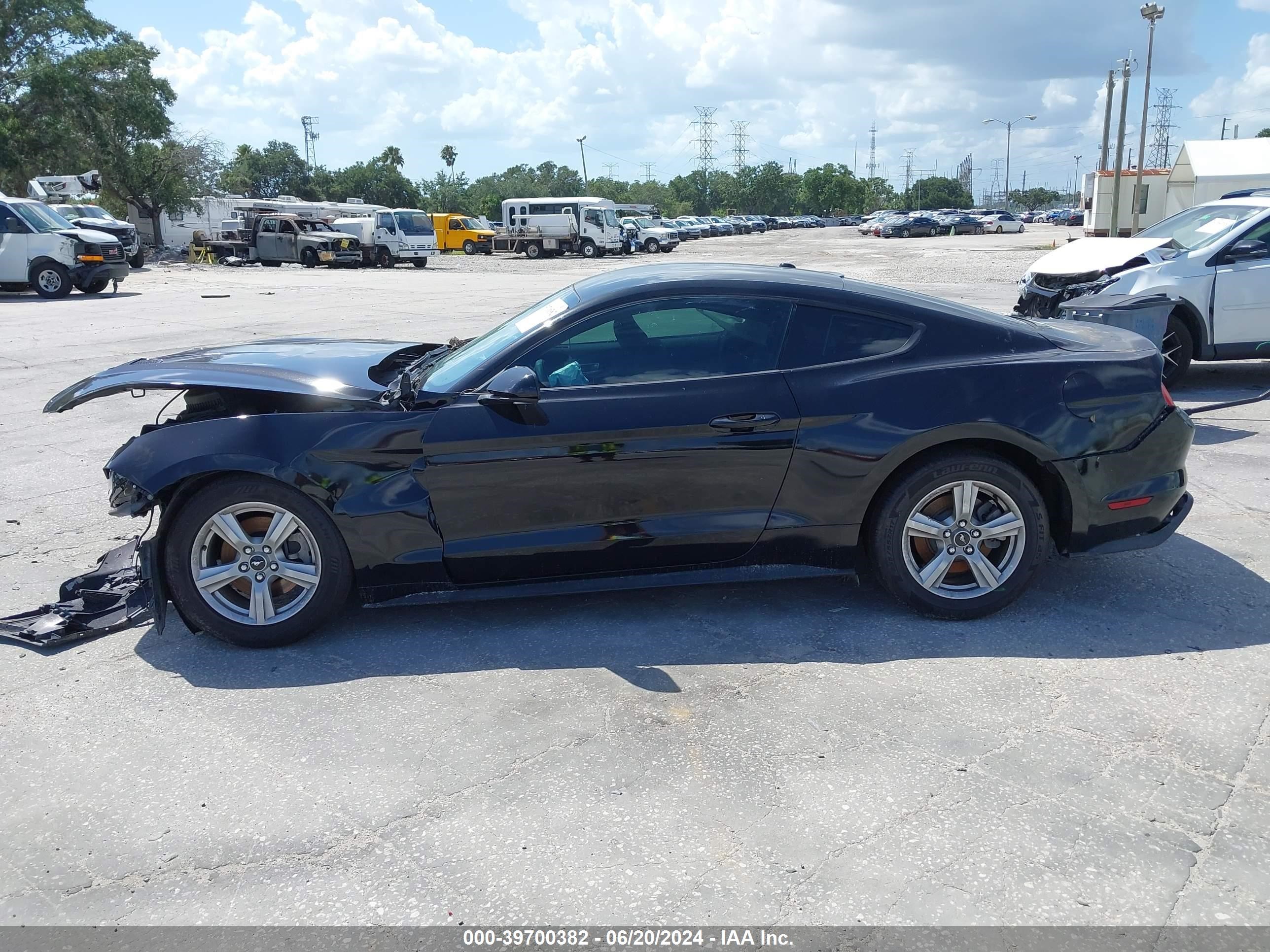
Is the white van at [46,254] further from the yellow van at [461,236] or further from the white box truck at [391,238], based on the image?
the yellow van at [461,236]

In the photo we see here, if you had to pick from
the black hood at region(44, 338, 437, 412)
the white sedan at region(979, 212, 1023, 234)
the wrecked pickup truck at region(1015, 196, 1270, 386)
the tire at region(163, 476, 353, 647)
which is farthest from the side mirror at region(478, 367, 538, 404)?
the white sedan at region(979, 212, 1023, 234)

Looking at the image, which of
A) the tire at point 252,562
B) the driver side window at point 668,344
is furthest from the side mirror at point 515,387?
the tire at point 252,562

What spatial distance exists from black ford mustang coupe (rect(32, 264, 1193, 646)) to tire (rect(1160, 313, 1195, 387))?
530 centimetres

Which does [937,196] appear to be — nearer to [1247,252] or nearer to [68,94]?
[68,94]

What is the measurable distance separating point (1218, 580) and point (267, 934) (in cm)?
428

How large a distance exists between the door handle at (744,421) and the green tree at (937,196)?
13756cm

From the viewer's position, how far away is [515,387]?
3.95 metres

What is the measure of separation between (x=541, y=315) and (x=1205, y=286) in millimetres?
7017

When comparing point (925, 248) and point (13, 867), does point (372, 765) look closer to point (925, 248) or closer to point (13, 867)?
point (13, 867)

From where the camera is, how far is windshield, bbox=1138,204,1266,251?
9.16 m

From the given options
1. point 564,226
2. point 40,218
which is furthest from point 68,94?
point 40,218

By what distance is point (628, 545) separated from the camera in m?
4.17

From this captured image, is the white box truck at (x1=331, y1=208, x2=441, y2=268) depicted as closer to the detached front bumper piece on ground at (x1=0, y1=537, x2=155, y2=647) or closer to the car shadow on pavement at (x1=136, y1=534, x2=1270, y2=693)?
the detached front bumper piece on ground at (x1=0, y1=537, x2=155, y2=647)

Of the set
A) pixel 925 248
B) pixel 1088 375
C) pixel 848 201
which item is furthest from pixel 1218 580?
pixel 848 201
